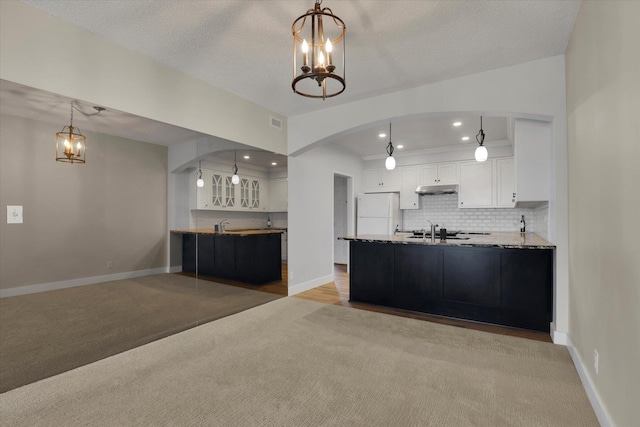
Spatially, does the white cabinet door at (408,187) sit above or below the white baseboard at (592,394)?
above

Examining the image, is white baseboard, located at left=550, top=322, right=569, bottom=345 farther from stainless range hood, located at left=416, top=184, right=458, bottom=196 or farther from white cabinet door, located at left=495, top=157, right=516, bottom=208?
stainless range hood, located at left=416, top=184, right=458, bottom=196

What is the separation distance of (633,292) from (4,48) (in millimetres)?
3981

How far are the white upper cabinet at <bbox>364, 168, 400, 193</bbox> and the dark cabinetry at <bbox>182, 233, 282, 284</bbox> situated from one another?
3.37 metres

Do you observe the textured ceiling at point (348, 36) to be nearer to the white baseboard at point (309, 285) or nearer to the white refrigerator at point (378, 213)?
the white baseboard at point (309, 285)

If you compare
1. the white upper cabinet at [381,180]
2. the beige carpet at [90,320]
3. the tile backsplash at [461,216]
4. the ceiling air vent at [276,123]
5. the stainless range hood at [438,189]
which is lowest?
the beige carpet at [90,320]

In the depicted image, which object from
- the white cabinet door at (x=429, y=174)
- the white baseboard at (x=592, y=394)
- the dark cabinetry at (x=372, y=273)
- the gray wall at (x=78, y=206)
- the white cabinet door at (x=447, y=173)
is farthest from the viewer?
the white cabinet door at (x=429, y=174)

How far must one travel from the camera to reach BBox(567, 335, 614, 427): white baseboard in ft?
5.74

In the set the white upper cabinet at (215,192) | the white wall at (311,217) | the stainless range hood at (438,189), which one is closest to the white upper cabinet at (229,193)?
the white upper cabinet at (215,192)

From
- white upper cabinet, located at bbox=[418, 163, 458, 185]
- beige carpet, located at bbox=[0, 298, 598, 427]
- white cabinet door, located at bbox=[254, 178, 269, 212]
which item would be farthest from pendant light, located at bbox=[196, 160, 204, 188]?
white upper cabinet, located at bbox=[418, 163, 458, 185]

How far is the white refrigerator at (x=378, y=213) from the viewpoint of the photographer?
22.3 ft

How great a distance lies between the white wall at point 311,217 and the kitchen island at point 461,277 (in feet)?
2.96

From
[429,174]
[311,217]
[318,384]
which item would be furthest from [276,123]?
[429,174]

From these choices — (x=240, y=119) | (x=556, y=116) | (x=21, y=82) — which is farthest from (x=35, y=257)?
(x=556, y=116)

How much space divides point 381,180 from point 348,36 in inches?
191
